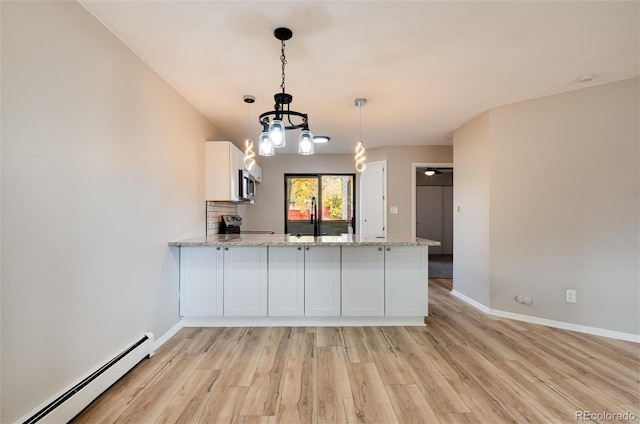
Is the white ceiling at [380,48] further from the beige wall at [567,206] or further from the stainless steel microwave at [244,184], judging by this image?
the stainless steel microwave at [244,184]

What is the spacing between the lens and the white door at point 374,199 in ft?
17.1

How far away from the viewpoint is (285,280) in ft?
9.48

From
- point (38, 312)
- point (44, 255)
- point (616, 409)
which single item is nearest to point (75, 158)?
point (44, 255)

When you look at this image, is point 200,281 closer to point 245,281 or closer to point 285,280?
point 245,281

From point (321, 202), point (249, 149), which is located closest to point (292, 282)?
point (249, 149)

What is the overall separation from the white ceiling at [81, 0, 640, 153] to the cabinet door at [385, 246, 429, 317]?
1.70 meters

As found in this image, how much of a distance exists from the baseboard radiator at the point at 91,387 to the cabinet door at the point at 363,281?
182 centimetres

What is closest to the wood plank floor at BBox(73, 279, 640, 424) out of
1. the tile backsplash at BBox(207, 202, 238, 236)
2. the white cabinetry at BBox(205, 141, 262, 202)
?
the tile backsplash at BBox(207, 202, 238, 236)

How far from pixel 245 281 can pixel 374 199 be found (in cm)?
323

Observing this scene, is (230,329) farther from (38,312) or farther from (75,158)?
(75,158)

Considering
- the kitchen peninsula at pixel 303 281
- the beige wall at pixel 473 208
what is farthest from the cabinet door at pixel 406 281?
the beige wall at pixel 473 208

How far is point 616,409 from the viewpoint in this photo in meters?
1.66

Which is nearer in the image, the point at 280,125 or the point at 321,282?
the point at 280,125

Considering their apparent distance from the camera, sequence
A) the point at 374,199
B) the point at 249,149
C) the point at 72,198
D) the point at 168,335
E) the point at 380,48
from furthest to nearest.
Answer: the point at 374,199
the point at 249,149
the point at 168,335
the point at 380,48
the point at 72,198
